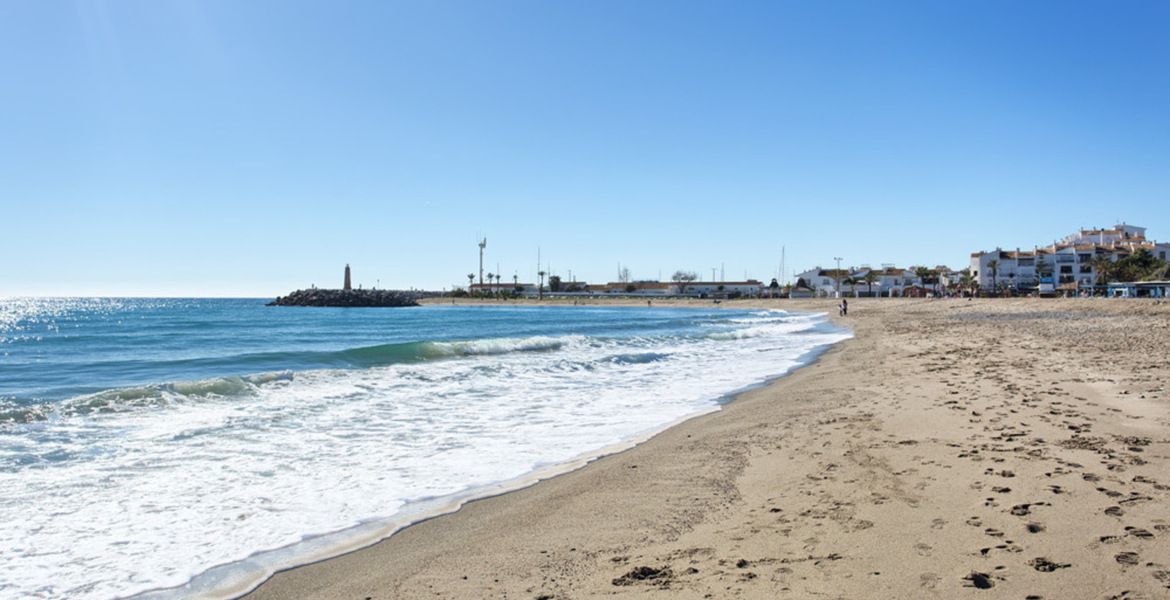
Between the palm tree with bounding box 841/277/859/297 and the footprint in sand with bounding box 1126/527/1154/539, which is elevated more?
the palm tree with bounding box 841/277/859/297

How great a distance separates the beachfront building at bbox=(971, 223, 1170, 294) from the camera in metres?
85.4

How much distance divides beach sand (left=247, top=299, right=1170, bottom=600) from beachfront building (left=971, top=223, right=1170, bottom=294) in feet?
314

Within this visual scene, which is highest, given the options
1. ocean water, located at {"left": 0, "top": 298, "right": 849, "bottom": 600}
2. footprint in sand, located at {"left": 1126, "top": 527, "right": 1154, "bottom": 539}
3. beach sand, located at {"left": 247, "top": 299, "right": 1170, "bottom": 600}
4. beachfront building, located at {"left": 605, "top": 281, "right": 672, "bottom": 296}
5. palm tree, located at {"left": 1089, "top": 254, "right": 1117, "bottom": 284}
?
palm tree, located at {"left": 1089, "top": 254, "right": 1117, "bottom": 284}

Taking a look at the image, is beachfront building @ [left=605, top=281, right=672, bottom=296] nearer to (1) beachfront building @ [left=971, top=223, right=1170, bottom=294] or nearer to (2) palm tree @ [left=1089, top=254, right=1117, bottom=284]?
(1) beachfront building @ [left=971, top=223, right=1170, bottom=294]

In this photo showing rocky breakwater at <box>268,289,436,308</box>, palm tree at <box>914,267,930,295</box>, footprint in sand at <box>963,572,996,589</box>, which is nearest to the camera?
footprint in sand at <box>963,572,996,589</box>

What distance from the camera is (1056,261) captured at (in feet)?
299

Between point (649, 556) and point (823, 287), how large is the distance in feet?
431

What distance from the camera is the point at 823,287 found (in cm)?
12556

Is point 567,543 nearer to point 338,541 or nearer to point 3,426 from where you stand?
point 338,541

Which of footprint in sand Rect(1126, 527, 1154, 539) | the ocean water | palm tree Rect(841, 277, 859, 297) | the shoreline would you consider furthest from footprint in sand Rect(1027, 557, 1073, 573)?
palm tree Rect(841, 277, 859, 297)

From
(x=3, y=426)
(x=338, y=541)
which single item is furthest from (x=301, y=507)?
(x=3, y=426)

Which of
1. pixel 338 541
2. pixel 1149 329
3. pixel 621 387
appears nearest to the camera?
pixel 338 541

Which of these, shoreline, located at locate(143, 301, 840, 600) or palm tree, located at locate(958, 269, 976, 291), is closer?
shoreline, located at locate(143, 301, 840, 600)

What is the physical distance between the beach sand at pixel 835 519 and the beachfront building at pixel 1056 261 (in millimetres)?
95721
